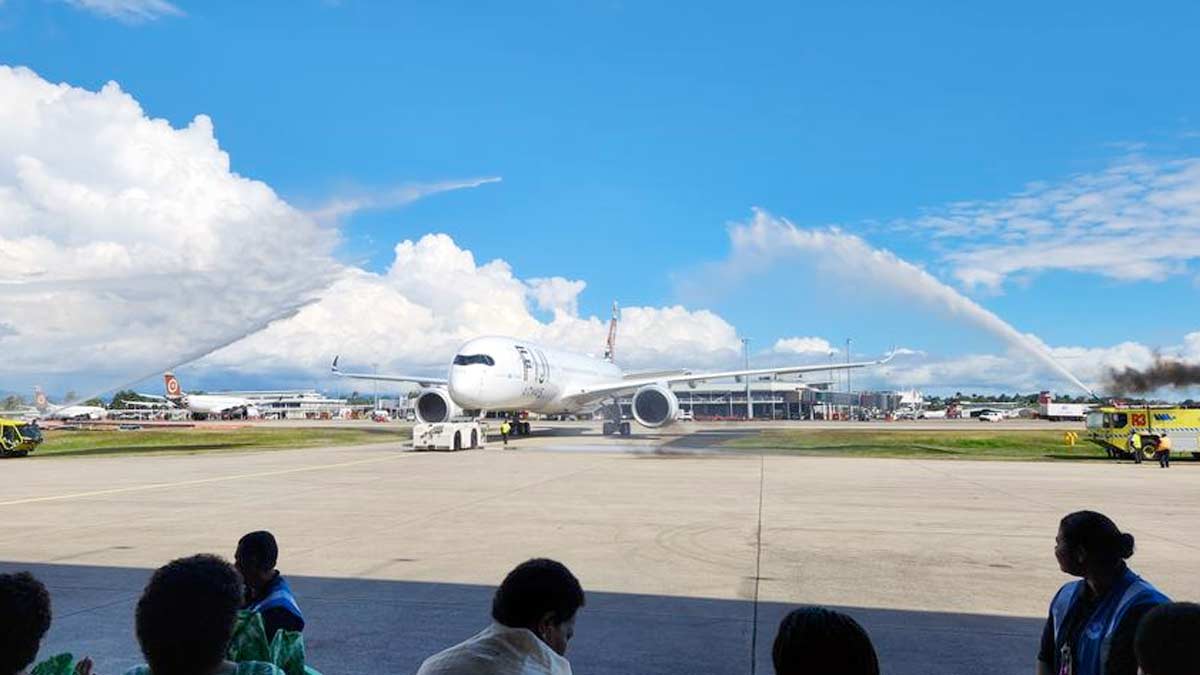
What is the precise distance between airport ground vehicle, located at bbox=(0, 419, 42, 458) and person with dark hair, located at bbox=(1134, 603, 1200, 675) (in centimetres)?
3640

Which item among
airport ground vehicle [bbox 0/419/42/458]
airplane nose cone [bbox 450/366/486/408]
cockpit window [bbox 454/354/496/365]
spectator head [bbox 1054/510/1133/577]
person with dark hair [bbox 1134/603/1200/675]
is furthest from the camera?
cockpit window [bbox 454/354/496/365]

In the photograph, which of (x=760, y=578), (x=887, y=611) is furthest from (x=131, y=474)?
(x=887, y=611)

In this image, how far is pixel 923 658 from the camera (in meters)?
6.72

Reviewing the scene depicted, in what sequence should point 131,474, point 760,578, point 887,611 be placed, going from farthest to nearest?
point 131,474, point 760,578, point 887,611

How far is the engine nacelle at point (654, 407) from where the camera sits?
3719cm

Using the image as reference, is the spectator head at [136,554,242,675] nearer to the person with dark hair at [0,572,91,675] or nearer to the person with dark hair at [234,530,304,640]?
the person with dark hair at [0,572,91,675]

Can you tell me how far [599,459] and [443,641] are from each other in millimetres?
22042

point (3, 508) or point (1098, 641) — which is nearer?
point (1098, 641)

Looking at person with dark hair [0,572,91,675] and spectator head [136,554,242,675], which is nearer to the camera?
spectator head [136,554,242,675]

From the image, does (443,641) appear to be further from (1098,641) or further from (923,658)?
(1098,641)

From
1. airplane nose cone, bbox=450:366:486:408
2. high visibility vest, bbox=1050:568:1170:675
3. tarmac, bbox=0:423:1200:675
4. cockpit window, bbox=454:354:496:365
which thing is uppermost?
cockpit window, bbox=454:354:496:365

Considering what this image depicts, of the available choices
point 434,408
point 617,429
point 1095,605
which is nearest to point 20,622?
point 1095,605

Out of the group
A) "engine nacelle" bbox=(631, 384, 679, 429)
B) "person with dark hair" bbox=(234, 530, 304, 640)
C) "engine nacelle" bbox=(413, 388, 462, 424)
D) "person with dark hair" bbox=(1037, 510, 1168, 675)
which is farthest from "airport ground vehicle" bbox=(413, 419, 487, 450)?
"person with dark hair" bbox=(1037, 510, 1168, 675)

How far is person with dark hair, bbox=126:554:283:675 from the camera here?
2549 millimetres
